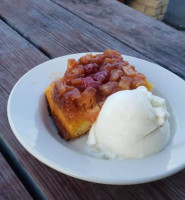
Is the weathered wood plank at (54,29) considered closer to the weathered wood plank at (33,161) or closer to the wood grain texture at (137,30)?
the wood grain texture at (137,30)

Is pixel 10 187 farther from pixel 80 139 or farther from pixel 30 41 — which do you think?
pixel 30 41

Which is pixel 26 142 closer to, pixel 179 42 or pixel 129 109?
pixel 129 109

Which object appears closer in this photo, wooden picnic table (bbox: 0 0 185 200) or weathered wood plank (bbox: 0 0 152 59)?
wooden picnic table (bbox: 0 0 185 200)

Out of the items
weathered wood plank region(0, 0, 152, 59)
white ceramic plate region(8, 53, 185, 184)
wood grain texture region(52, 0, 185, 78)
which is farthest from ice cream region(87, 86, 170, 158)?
weathered wood plank region(0, 0, 152, 59)

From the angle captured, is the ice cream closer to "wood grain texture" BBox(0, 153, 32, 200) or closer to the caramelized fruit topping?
the caramelized fruit topping

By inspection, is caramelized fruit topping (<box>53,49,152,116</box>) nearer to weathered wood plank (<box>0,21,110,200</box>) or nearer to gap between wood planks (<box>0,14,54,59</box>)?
weathered wood plank (<box>0,21,110,200</box>)

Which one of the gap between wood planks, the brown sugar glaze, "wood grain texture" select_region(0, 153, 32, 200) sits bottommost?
the gap between wood planks

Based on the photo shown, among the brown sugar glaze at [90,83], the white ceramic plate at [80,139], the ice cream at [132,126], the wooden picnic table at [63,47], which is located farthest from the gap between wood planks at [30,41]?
the ice cream at [132,126]

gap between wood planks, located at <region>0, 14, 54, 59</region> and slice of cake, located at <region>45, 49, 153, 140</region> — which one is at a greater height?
slice of cake, located at <region>45, 49, 153, 140</region>

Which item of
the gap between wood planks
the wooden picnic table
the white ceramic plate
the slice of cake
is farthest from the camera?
the gap between wood planks

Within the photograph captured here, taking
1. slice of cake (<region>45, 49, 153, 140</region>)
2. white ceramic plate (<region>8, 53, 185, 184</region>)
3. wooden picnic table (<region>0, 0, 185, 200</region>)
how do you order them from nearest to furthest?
1. white ceramic plate (<region>8, 53, 185, 184</region>)
2. wooden picnic table (<region>0, 0, 185, 200</region>)
3. slice of cake (<region>45, 49, 153, 140</region>)
